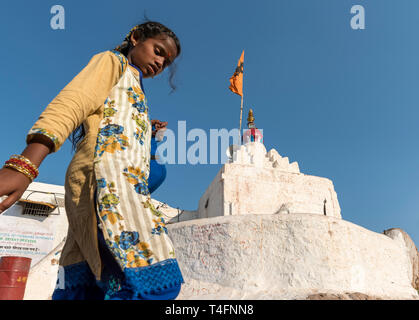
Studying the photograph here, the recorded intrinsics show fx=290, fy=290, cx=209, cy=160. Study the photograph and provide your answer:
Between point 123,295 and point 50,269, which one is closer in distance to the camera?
point 123,295

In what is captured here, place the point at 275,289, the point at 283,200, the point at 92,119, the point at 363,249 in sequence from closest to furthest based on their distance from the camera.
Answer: the point at 92,119 → the point at 275,289 → the point at 363,249 → the point at 283,200

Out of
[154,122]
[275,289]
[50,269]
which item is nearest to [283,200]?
[275,289]

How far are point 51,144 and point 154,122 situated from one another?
692mm

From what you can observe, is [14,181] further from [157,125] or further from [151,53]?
[151,53]

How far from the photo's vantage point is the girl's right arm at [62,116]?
90 cm

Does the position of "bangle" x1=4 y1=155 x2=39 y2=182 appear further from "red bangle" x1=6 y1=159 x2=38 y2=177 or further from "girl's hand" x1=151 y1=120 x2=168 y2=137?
"girl's hand" x1=151 y1=120 x2=168 y2=137

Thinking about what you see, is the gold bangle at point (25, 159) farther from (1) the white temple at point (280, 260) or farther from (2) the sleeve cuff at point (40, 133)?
(1) the white temple at point (280, 260)

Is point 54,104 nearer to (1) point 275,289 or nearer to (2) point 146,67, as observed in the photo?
(2) point 146,67

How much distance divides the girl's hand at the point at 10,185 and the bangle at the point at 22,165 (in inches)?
0.4

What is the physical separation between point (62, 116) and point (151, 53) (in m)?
0.69

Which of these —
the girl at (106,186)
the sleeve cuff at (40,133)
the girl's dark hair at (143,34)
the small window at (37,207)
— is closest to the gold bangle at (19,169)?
the girl at (106,186)

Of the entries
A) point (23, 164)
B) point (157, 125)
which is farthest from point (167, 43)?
point (23, 164)

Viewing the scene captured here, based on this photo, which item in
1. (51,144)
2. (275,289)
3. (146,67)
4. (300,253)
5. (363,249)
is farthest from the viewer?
(363,249)

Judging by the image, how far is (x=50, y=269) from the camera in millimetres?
8695
